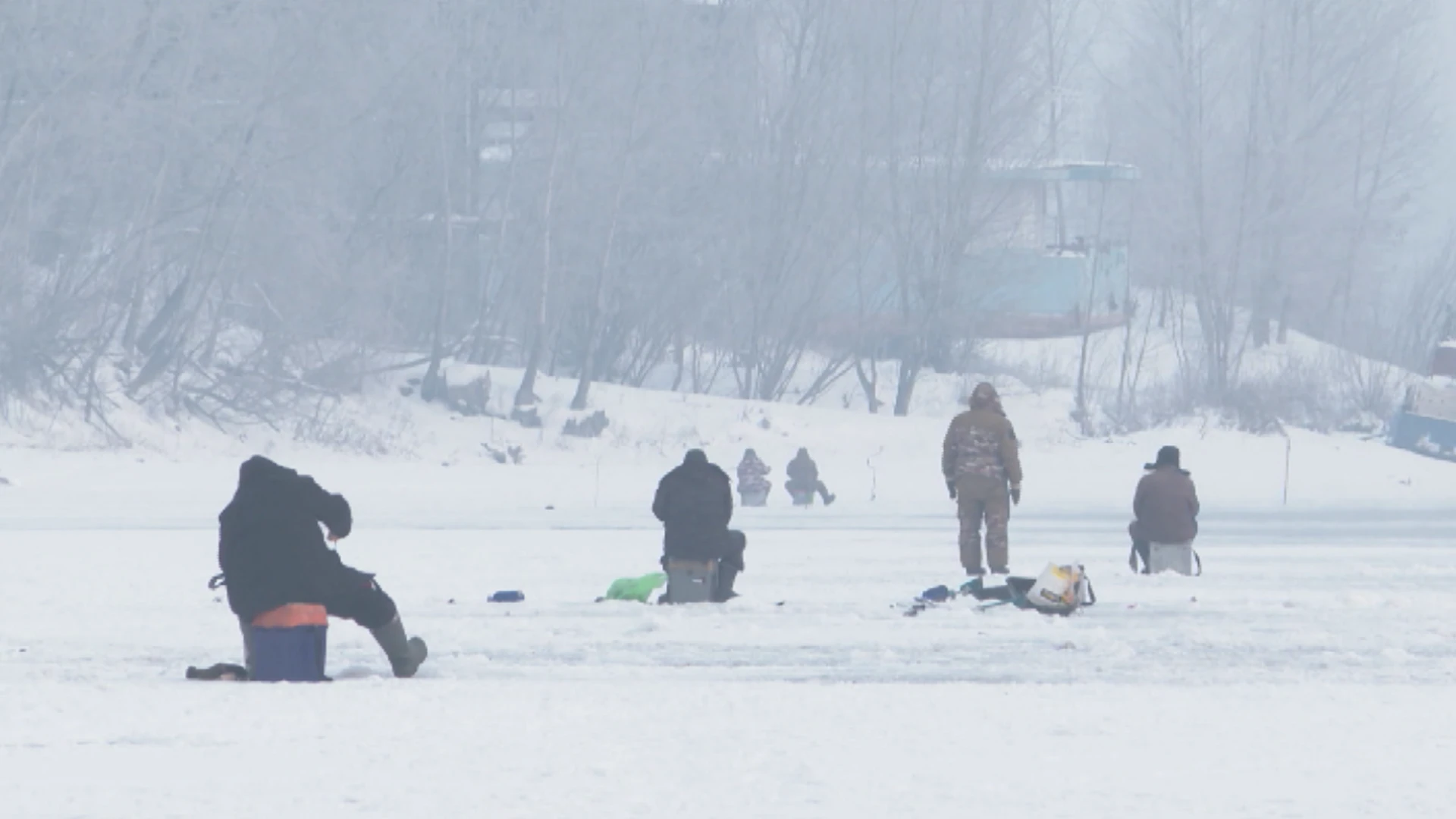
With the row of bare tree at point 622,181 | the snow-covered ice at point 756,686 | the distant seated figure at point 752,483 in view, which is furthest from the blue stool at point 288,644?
the row of bare tree at point 622,181

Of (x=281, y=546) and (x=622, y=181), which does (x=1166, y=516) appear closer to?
(x=281, y=546)

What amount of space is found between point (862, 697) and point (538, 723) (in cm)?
163

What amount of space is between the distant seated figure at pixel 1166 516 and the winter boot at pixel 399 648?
26.6ft

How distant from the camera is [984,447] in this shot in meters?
16.7

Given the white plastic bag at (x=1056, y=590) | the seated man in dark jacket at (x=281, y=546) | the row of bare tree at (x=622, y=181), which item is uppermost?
the row of bare tree at (x=622, y=181)

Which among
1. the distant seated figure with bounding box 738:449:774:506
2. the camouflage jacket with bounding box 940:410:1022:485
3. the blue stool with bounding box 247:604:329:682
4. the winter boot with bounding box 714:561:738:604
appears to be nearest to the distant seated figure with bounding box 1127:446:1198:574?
the camouflage jacket with bounding box 940:410:1022:485

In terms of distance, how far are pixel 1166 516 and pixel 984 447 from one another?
1.73 m

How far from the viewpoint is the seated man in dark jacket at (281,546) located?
9.98 meters

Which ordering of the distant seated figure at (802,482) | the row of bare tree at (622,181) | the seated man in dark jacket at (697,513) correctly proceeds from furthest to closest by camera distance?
1. the row of bare tree at (622,181)
2. the distant seated figure at (802,482)
3. the seated man in dark jacket at (697,513)

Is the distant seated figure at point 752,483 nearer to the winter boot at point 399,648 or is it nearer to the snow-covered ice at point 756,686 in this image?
the snow-covered ice at point 756,686

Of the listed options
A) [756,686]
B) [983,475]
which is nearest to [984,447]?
[983,475]

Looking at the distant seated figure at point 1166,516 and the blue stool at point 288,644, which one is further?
the distant seated figure at point 1166,516

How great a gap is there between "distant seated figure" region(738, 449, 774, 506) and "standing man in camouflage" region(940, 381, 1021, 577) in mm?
14024

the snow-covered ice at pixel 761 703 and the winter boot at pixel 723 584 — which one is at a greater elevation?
the winter boot at pixel 723 584
